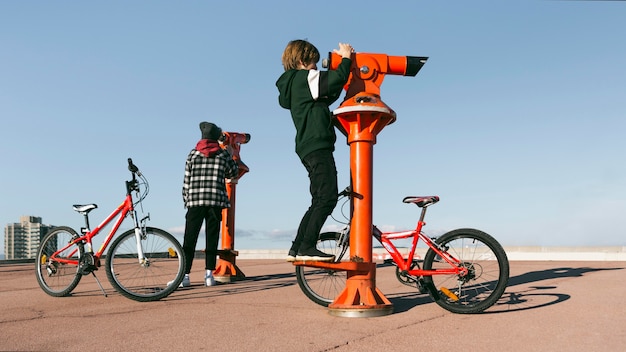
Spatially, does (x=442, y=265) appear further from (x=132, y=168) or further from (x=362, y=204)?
(x=132, y=168)

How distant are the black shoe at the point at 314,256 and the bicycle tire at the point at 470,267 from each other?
91 cm

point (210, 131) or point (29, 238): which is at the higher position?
point (210, 131)

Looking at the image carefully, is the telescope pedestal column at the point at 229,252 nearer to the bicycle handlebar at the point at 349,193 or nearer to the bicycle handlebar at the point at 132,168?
the bicycle handlebar at the point at 132,168

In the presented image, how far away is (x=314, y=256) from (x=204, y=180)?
8.75ft

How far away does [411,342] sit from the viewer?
11.2 ft

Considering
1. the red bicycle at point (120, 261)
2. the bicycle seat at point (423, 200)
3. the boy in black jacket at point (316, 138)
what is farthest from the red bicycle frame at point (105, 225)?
the bicycle seat at point (423, 200)

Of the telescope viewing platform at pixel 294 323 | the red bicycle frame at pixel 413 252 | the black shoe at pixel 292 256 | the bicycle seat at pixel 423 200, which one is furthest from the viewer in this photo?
the bicycle seat at pixel 423 200

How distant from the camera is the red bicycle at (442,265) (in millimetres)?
4539

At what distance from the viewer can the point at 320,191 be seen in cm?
446

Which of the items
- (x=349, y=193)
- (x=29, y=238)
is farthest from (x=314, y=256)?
(x=29, y=238)

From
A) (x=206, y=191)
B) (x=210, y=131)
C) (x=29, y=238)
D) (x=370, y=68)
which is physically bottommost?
(x=29, y=238)

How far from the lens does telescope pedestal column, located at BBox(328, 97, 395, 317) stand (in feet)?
14.6

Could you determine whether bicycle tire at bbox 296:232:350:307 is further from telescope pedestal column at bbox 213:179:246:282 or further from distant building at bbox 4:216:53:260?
distant building at bbox 4:216:53:260

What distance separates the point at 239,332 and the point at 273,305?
4.41 ft
